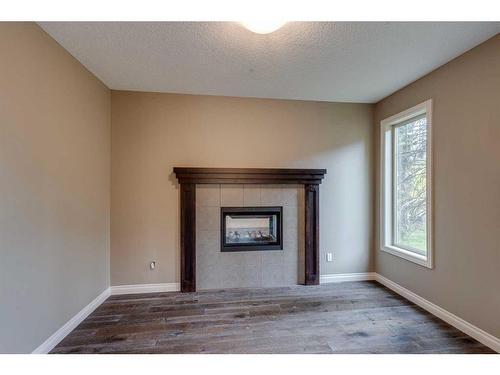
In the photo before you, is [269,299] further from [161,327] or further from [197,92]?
[197,92]

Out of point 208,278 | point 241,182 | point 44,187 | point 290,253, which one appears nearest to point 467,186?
point 290,253

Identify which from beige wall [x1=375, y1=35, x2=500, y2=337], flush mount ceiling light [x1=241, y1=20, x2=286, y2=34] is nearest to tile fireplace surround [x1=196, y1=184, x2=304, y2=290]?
beige wall [x1=375, y1=35, x2=500, y2=337]

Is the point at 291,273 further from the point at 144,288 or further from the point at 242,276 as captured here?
the point at 144,288

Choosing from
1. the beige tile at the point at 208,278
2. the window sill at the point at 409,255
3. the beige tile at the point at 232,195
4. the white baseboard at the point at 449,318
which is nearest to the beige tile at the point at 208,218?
the beige tile at the point at 232,195

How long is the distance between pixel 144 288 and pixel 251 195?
1.82m

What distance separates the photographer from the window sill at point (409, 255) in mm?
2525

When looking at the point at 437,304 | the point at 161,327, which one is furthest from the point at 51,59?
the point at 437,304

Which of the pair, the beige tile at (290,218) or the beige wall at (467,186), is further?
the beige tile at (290,218)

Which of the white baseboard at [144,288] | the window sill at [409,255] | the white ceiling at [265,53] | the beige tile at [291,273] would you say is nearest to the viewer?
the white ceiling at [265,53]

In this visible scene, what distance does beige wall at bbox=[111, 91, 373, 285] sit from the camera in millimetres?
2979

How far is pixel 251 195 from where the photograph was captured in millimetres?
3172

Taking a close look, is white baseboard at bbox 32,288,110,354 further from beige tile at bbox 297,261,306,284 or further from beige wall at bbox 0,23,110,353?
beige tile at bbox 297,261,306,284

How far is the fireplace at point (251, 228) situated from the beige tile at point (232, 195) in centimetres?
7

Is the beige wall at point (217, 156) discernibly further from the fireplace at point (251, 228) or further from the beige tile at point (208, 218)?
the fireplace at point (251, 228)
